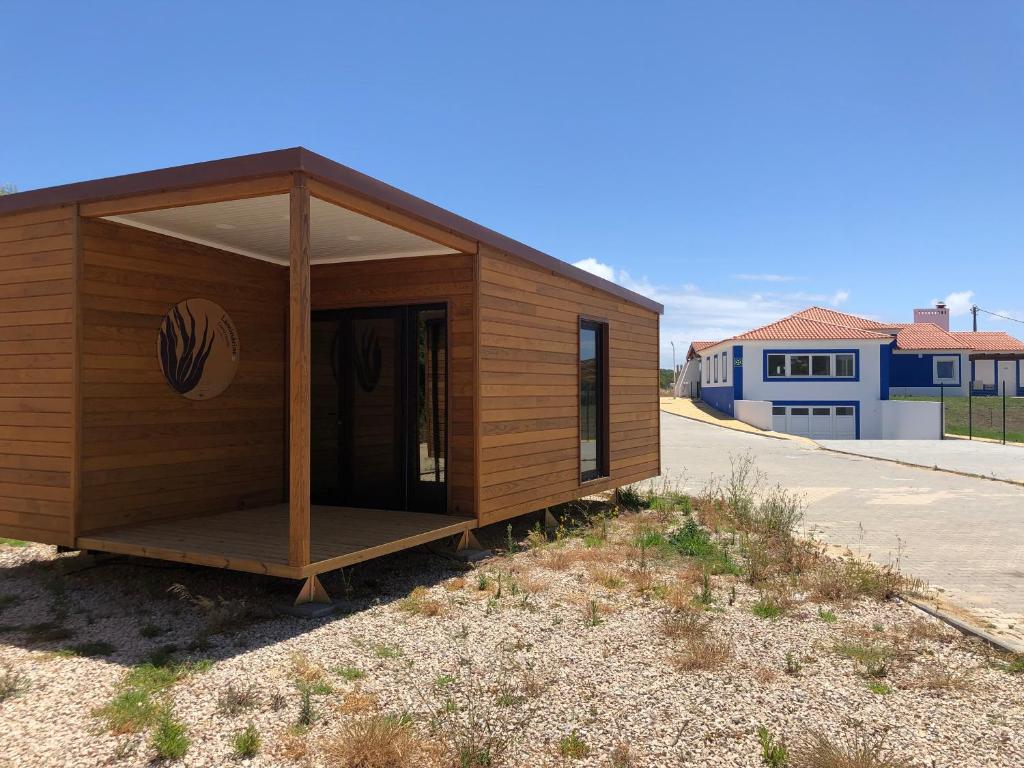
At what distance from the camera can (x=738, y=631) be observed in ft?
15.6

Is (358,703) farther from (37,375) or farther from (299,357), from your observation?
(37,375)

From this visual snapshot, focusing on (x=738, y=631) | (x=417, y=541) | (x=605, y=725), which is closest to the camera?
(x=605, y=725)

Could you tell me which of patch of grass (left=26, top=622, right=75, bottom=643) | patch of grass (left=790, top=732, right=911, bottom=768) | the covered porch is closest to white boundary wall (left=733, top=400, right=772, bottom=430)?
the covered porch

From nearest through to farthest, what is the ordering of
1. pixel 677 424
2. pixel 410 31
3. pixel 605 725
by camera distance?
pixel 605 725 → pixel 410 31 → pixel 677 424

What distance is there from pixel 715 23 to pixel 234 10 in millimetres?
7055

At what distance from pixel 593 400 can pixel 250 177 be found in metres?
5.31

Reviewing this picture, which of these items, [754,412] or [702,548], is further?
[754,412]

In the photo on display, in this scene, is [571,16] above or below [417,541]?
above

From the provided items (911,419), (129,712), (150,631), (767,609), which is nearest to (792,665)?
(767,609)

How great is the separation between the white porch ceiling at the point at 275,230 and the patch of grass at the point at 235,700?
3.29m

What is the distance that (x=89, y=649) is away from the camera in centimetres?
428

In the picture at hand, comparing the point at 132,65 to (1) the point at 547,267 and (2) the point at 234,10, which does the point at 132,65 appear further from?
(1) the point at 547,267

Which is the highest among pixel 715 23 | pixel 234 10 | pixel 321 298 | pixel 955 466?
pixel 715 23

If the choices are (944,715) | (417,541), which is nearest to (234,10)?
(417,541)
